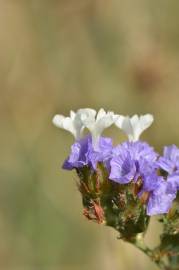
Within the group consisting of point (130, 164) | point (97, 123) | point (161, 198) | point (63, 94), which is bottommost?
point (161, 198)

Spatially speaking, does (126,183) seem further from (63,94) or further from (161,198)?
(63,94)

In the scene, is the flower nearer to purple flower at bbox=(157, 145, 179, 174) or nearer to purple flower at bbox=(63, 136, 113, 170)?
purple flower at bbox=(157, 145, 179, 174)

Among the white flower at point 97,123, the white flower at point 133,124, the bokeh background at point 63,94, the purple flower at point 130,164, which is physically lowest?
the purple flower at point 130,164

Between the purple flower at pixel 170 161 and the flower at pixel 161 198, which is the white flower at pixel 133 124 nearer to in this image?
the purple flower at pixel 170 161

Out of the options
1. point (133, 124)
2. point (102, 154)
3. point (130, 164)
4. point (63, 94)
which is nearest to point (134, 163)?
point (130, 164)

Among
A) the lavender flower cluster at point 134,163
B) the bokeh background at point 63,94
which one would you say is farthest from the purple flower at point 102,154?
the bokeh background at point 63,94
